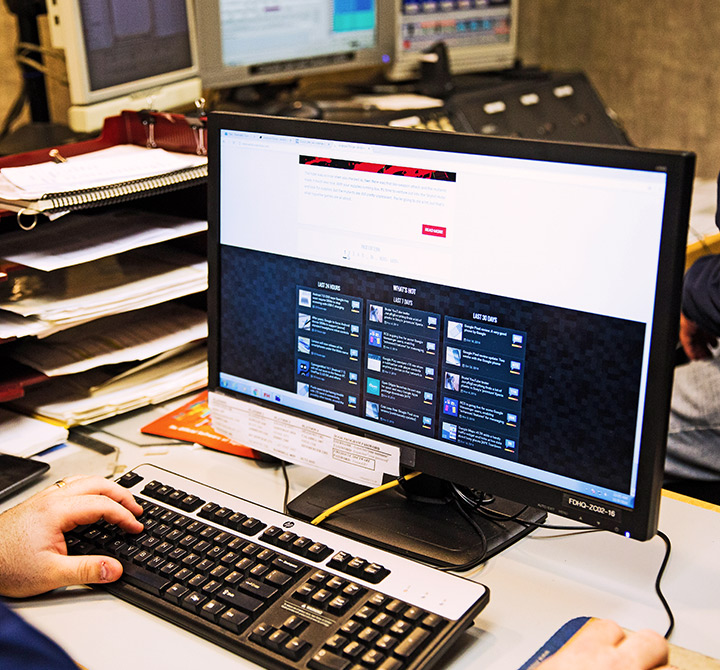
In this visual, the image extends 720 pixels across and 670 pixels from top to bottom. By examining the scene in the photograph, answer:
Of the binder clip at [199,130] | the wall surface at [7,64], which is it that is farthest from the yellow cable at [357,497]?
the wall surface at [7,64]

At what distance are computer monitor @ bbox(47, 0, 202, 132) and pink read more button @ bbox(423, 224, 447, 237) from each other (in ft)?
2.46

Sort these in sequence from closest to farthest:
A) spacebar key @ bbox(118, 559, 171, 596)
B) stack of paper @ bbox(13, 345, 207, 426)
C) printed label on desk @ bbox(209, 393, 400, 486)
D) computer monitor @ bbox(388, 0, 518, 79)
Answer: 1. spacebar key @ bbox(118, 559, 171, 596)
2. printed label on desk @ bbox(209, 393, 400, 486)
3. stack of paper @ bbox(13, 345, 207, 426)
4. computer monitor @ bbox(388, 0, 518, 79)

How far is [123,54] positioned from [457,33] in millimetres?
1179

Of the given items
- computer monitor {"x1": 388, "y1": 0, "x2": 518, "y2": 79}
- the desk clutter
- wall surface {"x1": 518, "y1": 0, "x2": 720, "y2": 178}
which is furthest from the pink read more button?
wall surface {"x1": 518, "y1": 0, "x2": 720, "y2": 178}

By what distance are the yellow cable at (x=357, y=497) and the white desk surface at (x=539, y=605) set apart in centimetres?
14

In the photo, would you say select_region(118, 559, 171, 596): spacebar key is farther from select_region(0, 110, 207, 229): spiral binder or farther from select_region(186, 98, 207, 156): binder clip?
select_region(186, 98, 207, 156): binder clip

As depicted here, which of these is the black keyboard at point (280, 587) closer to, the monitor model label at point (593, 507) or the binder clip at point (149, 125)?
the monitor model label at point (593, 507)

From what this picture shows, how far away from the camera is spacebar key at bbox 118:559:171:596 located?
0.83 meters

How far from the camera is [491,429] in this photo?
88 centimetres

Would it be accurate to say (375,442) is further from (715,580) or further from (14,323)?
(14,323)

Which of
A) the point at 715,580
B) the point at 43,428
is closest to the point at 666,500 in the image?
the point at 715,580

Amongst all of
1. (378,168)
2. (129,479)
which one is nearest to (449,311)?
(378,168)

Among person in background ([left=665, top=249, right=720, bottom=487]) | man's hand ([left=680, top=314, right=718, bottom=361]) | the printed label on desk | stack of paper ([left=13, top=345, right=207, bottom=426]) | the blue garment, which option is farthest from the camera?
man's hand ([left=680, top=314, right=718, bottom=361])

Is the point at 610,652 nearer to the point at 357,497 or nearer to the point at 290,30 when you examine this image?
the point at 357,497
